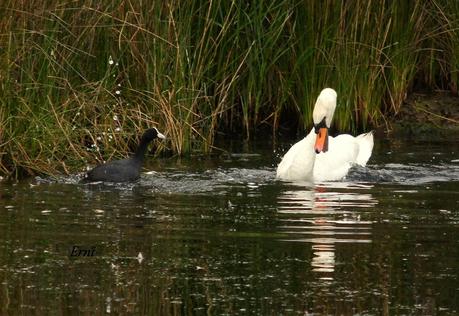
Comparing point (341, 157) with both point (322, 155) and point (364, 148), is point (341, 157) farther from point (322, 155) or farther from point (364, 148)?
point (364, 148)

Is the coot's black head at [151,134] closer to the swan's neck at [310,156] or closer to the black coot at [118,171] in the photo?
the black coot at [118,171]

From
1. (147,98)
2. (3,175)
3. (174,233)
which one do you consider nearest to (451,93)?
(147,98)

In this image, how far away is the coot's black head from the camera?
1284cm

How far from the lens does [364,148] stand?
14.1 metres

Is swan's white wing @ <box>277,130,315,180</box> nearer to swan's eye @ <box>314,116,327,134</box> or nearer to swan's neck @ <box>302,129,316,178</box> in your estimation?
swan's neck @ <box>302,129,316,178</box>

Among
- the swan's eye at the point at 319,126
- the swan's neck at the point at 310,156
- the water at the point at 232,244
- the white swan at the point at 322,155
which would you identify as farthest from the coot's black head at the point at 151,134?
the swan's eye at the point at 319,126

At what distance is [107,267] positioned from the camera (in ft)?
26.2

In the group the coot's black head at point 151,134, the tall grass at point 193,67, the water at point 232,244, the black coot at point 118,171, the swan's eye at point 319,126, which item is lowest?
the water at point 232,244

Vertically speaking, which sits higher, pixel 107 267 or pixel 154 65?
pixel 154 65

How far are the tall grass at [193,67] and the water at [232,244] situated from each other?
26.4 inches

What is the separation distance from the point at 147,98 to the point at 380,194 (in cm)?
333

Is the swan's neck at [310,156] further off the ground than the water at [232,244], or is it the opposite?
the swan's neck at [310,156]

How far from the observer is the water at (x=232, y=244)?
714cm

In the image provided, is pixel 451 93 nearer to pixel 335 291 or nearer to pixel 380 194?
pixel 380 194
